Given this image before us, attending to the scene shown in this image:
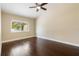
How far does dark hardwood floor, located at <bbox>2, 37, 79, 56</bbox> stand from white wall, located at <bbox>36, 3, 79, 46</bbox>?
0.12 metres

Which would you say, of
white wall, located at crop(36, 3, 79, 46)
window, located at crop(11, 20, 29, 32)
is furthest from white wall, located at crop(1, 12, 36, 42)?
white wall, located at crop(36, 3, 79, 46)

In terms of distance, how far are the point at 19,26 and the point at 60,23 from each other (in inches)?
27.6

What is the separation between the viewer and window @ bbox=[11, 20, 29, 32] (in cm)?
147

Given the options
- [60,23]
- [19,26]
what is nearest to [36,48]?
[19,26]

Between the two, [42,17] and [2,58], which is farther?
[42,17]

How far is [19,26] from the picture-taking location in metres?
1.51

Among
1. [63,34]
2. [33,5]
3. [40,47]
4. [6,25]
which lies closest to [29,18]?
[33,5]

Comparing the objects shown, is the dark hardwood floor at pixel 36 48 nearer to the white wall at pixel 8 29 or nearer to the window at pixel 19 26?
the white wall at pixel 8 29

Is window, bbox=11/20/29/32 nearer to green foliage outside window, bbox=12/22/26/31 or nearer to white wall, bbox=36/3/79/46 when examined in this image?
green foliage outside window, bbox=12/22/26/31

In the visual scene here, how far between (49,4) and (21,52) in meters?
0.91

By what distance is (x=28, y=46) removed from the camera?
4.89 feet

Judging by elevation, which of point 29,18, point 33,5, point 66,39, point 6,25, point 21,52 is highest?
point 33,5

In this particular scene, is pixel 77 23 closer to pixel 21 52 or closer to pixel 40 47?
pixel 40 47

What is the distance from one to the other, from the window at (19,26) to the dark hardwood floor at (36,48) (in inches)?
7.3
